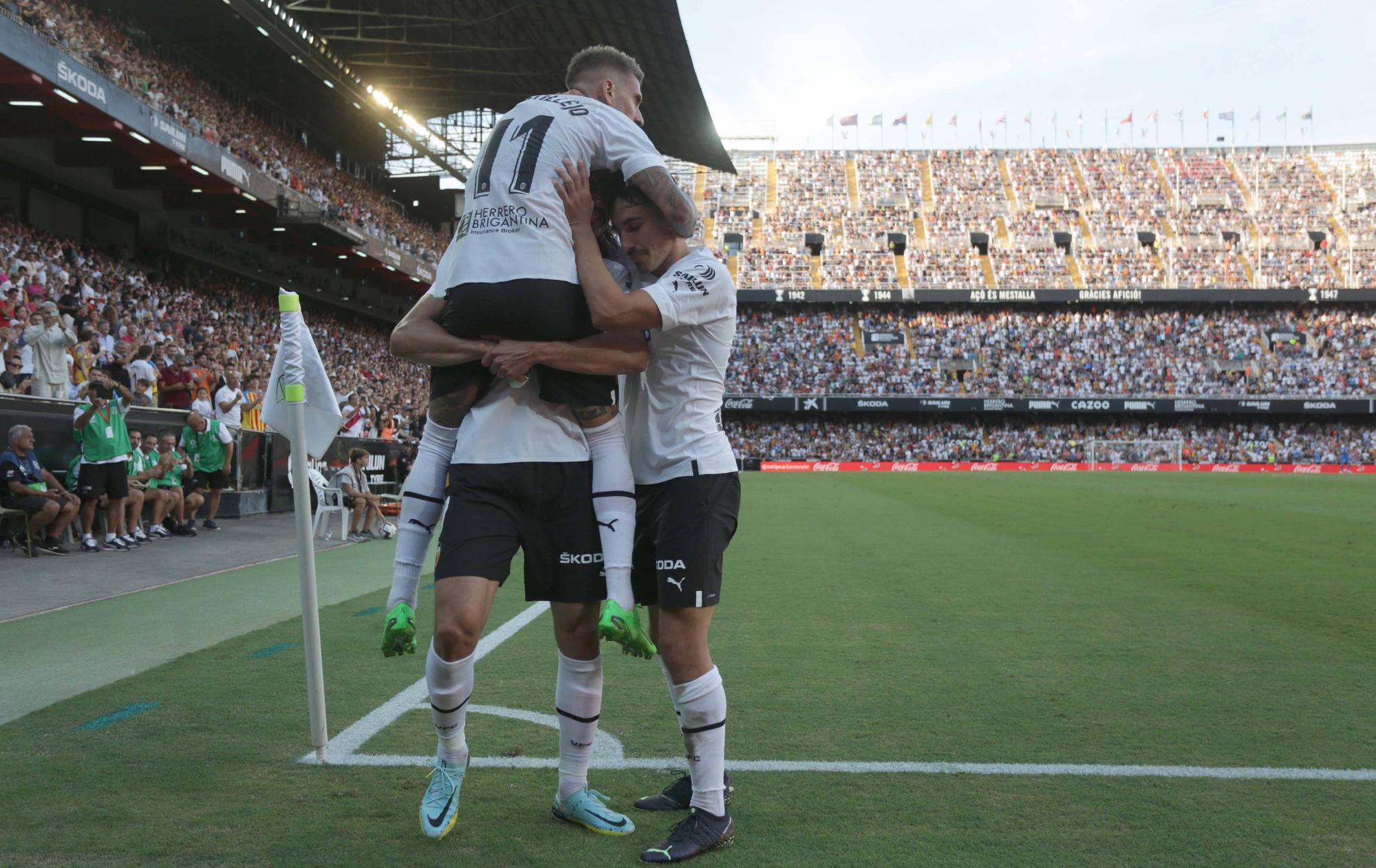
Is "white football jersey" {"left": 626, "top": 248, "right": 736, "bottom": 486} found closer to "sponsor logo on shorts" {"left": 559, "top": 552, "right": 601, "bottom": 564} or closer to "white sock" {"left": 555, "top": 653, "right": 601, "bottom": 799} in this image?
"sponsor logo on shorts" {"left": 559, "top": 552, "right": 601, "bottom": 564}

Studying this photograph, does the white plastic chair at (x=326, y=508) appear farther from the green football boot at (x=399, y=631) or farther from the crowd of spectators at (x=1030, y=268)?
the crowd of spectators at (x=1030, y=268)

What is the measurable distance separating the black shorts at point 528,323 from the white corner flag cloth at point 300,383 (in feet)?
2.80

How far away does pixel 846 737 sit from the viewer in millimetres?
4355

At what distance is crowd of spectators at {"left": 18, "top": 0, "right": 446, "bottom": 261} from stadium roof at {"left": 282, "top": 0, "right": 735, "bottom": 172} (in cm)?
328

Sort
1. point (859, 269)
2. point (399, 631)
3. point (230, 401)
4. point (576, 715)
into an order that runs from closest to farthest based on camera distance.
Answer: point (399, 631) → point (576, 715) → point (230, 401) → point (859, 269)

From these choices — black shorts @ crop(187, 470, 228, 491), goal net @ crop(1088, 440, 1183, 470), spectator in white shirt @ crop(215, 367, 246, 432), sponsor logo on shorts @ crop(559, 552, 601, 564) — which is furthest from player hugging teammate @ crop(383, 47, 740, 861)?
goal net @ crop(1088, 440, 1183, 470)

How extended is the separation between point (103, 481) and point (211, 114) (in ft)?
61.7

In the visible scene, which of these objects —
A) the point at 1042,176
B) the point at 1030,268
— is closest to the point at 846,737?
the point at 1030,268

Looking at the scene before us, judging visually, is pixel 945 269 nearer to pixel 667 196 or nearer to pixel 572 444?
pixel 667 196

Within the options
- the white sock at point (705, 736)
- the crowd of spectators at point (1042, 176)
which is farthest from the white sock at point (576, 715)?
the crowd of spectators at point (1042, 176)

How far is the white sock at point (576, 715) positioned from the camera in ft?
11.2

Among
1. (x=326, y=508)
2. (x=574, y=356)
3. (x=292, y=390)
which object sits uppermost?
(x=574, y=356)

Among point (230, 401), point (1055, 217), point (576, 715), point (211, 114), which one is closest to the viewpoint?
point (576, 715)

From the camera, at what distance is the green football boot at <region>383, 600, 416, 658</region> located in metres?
3.16
